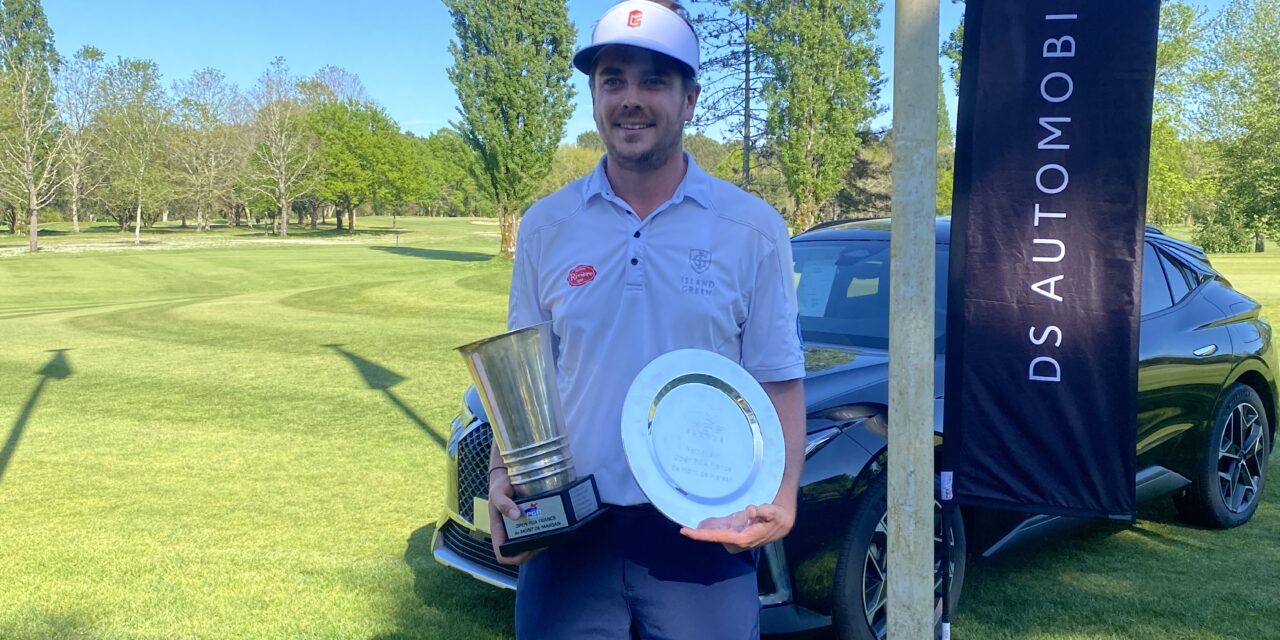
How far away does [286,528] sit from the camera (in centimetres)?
515

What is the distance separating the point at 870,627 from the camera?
340cm

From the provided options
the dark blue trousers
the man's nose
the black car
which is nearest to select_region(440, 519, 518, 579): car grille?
the black car

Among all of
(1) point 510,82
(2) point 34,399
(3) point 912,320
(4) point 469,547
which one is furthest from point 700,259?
(1) point 510,82

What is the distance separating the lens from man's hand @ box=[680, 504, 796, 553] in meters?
1.70

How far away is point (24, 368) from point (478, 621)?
10.2 m

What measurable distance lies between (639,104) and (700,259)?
33 cm

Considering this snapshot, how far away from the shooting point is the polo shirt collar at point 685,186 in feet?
6.28

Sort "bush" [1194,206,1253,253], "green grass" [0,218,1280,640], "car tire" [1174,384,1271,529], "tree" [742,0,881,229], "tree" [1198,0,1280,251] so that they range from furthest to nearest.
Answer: "bush" [1194,206,1253,253]
"tree" [742,0,881,229]
"tree" [1198,0,1280,251]
"car tire" [1174,384,1271,529]
"green grass" [0,218,1280,640]

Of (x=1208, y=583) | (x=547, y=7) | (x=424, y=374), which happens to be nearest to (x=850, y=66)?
(x=547, y=7)

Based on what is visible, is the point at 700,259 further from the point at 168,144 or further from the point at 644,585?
the point at 168,144

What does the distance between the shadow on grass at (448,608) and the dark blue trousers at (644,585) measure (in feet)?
6.23

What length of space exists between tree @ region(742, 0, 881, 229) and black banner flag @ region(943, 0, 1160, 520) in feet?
121

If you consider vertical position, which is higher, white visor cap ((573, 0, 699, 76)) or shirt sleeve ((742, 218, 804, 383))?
white visor cap ((573, 0, 699, 76))

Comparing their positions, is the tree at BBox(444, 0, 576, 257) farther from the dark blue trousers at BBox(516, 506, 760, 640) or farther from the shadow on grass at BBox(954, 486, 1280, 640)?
the dark blue trousers at BBox(516, 506, 760, 640)
